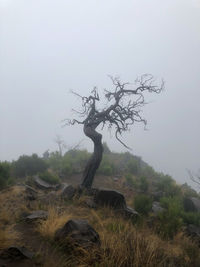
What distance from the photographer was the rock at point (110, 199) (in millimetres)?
9305

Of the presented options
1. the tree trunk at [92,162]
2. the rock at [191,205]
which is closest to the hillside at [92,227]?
the rock at [191,205]

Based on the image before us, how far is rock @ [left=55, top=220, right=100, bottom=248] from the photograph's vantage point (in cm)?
474

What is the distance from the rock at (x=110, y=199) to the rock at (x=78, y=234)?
13.6 feet

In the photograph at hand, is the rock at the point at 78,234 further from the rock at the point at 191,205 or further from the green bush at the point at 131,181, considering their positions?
the green bush at the point at 131,181

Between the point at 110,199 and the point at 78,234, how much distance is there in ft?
15.1

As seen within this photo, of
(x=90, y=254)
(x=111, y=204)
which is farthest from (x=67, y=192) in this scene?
(x=90, y=254)

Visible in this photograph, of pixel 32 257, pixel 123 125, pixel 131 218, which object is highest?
pixel 123 125

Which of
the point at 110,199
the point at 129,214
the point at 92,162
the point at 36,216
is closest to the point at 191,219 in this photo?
the point at 129,214

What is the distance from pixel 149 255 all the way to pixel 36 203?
4958 mm

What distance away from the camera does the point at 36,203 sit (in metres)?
8.20

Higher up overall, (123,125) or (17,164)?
(123,125)

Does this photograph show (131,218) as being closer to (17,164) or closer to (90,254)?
(90,254)

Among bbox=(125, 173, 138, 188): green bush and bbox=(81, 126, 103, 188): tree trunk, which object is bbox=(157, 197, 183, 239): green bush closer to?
bbox=(81, 126, 103, 188): tree trunk

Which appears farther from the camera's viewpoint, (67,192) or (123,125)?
(123,125)
